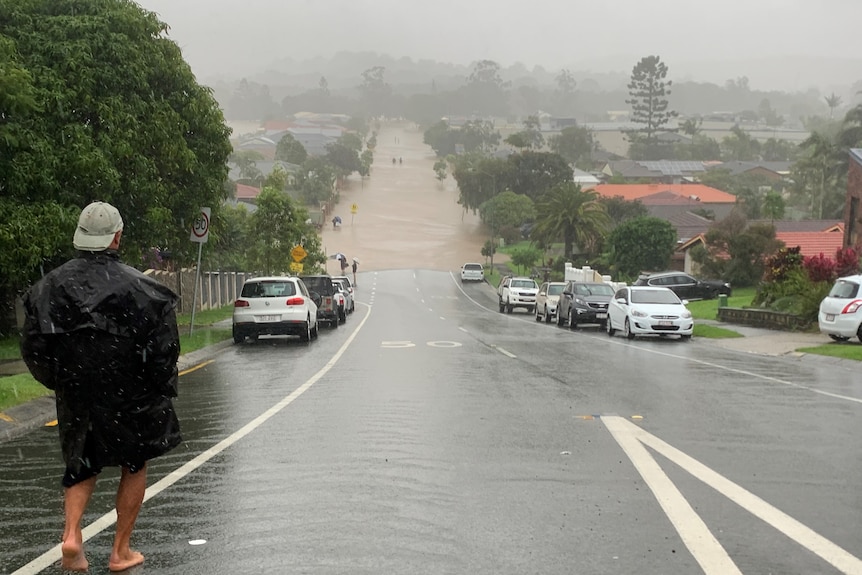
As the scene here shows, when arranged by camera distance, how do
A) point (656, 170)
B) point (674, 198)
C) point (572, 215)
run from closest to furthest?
point (572, 215) < point (674, 198) < point (656, 170)

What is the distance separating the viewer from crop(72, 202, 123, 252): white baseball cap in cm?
518

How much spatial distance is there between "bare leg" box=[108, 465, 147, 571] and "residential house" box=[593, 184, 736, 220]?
9373cm

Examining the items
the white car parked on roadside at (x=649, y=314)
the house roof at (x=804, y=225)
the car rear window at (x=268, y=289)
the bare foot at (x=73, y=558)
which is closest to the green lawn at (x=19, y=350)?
the car rear window at (x=268, y=289)

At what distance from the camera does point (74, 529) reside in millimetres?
5105

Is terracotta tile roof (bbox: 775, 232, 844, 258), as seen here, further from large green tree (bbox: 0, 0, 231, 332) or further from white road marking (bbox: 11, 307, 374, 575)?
white road marking (bbox: 11, 307, 374, 575)

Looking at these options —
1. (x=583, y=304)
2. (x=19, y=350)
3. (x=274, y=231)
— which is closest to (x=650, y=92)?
(x=274, y=231)

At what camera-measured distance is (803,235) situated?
5834 centimetres

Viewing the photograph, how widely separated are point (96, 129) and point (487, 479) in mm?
15496

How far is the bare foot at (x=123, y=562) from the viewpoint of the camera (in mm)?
5250

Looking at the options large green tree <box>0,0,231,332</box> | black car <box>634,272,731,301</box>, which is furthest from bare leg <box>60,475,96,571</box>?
black car <box>634,272,731,301</box>

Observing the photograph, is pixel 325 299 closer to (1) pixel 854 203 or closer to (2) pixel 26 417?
(2) pixel 26 417

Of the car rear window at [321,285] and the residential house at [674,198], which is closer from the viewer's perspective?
the car rear window at [321,285]

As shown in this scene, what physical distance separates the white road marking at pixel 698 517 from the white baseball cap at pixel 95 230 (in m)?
3.66

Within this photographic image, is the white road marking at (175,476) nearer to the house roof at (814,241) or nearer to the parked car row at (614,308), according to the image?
the parked car row at (614,308)
